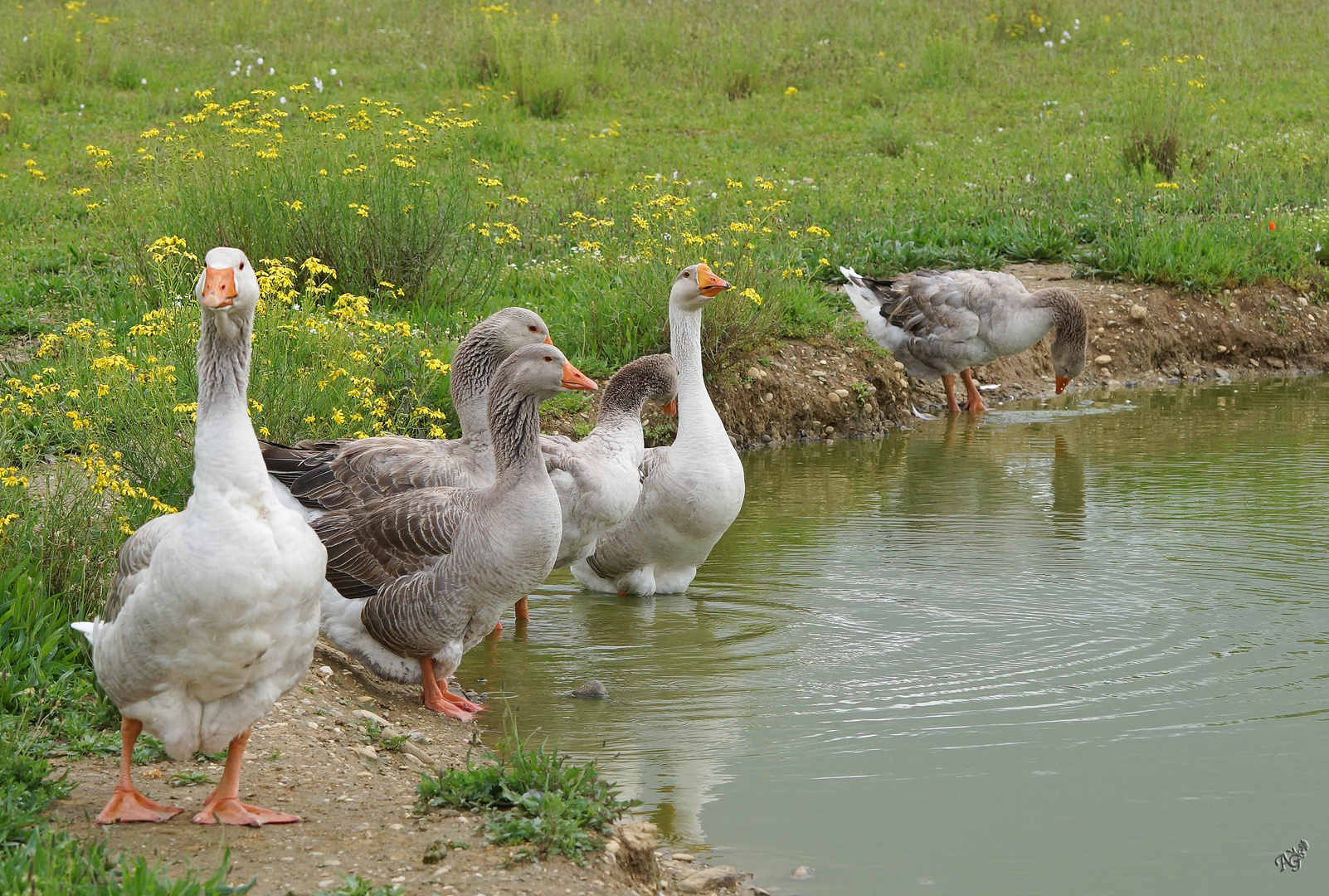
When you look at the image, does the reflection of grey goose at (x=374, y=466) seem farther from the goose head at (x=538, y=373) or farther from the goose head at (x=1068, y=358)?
the goose head at (x=1068, y=358)

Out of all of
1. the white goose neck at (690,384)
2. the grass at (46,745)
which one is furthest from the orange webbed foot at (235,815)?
the white goose neck at (690,384)

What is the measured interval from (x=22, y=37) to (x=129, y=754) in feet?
59.7

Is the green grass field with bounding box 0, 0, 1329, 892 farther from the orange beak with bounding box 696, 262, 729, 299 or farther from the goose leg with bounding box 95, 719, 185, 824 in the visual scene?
the orange beak with bounding box 696, 262, 729, 299

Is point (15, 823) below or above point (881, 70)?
below

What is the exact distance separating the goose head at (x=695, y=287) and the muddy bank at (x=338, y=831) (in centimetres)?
334

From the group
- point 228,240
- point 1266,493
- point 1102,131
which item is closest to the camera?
point 1266,493

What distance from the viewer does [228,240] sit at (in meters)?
9.67

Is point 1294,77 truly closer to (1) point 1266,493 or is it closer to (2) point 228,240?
(1) point 1266,493

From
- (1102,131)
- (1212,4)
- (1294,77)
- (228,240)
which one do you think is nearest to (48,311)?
(228,240)

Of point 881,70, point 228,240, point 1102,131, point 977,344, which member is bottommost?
point 977,344

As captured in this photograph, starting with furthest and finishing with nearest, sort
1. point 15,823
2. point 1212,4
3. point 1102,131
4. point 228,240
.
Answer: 1. point 1212,4
2. point 1102,131
3. point 228,240
4. point 15,823

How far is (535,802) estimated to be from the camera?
391cm

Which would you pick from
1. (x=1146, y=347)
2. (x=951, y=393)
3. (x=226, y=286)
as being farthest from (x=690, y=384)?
(x=1146, y=347)

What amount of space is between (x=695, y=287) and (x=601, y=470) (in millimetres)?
1615
